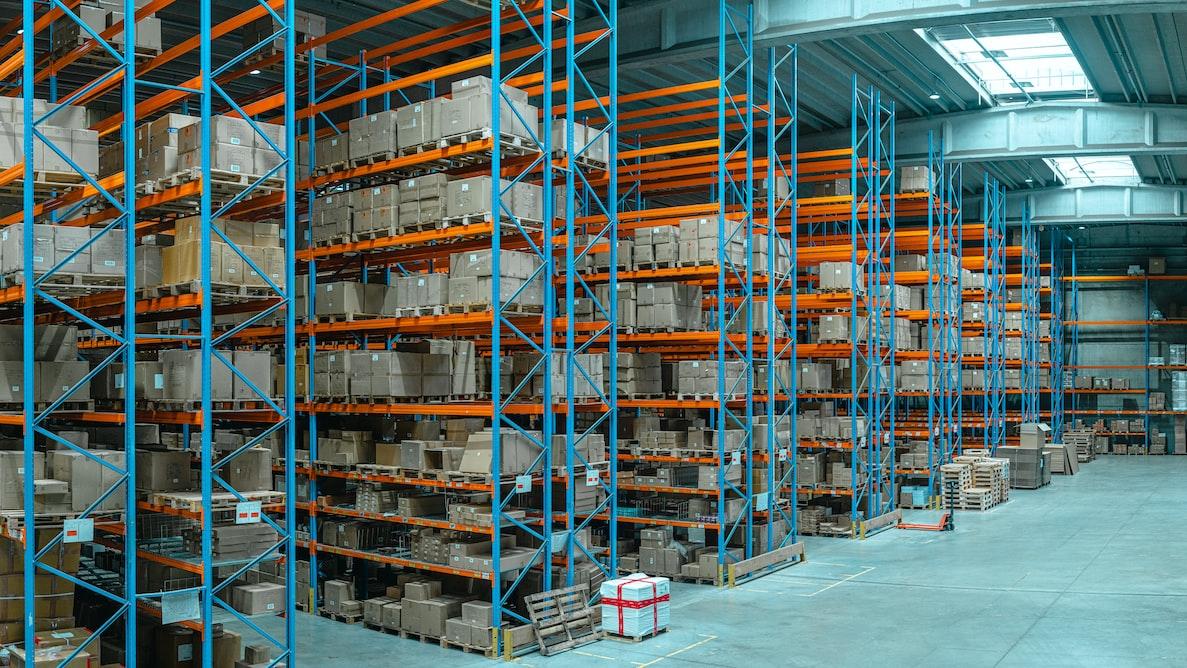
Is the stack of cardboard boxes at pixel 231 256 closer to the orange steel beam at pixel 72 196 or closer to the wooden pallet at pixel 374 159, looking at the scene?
the orange steel beam at pixel 72 196

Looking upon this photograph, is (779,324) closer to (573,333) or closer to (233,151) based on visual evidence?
(573,333)

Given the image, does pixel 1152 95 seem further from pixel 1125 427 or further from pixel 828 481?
pixel 1125 427

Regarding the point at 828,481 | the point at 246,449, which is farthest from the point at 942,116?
the point at 246,449

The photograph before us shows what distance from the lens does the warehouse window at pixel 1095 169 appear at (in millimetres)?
28006

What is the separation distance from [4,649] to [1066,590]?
39.6 ft

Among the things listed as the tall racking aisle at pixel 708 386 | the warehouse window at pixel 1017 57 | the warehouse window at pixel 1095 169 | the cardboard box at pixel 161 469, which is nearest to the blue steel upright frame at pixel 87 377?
the cardboard box at pixel 161 469

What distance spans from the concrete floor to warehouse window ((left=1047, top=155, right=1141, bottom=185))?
38.2ft

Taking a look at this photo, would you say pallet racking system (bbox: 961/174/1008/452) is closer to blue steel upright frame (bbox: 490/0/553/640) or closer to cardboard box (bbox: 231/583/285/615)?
blue steel upright frame (bbox: 490/0/553/640)

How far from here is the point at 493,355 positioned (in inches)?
432

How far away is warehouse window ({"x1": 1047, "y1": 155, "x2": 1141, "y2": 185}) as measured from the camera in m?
28.0

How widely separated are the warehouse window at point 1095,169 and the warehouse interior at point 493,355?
6.95 m

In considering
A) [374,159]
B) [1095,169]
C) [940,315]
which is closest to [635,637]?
[374,159]

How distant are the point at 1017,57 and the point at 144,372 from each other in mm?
15683

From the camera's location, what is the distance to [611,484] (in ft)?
42.0
